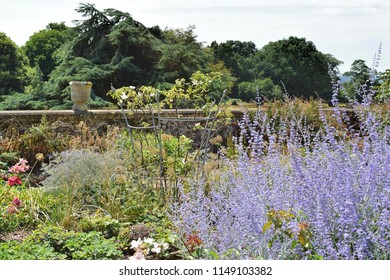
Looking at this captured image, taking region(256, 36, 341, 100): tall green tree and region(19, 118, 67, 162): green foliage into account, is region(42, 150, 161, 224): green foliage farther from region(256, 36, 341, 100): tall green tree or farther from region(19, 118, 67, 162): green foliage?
region(256, 36, 341, 100): tall green tree

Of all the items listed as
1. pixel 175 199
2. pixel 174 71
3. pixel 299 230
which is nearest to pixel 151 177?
pixel 175 199

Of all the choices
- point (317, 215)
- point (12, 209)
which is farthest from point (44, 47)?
point (317, 215)

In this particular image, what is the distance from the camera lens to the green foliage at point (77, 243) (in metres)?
4.05

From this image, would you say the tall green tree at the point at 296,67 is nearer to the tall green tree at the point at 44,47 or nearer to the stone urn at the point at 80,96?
the tall green tree at the point at 44,47

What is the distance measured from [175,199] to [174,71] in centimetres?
1388

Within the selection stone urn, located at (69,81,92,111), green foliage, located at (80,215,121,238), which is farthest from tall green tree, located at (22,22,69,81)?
green foliage, located at (80,215,121,238)

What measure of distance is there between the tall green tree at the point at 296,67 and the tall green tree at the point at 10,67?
9.94 meters

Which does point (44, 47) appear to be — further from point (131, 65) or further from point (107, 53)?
point (131, 65)

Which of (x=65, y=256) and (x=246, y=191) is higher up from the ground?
(x=246, y=191)

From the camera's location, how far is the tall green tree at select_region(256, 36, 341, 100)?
22.3 metres

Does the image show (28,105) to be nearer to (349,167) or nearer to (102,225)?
(102,225)

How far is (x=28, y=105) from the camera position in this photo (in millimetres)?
19141

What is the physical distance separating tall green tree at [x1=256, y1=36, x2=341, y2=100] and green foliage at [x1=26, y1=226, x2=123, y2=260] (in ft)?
59.1

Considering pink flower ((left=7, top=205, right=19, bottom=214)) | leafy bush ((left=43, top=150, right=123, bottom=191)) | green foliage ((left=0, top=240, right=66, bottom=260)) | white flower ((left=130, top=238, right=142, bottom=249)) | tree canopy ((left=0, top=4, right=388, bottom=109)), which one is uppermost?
tree canopy ((left=0, top=4, right=388, bottom=109))
